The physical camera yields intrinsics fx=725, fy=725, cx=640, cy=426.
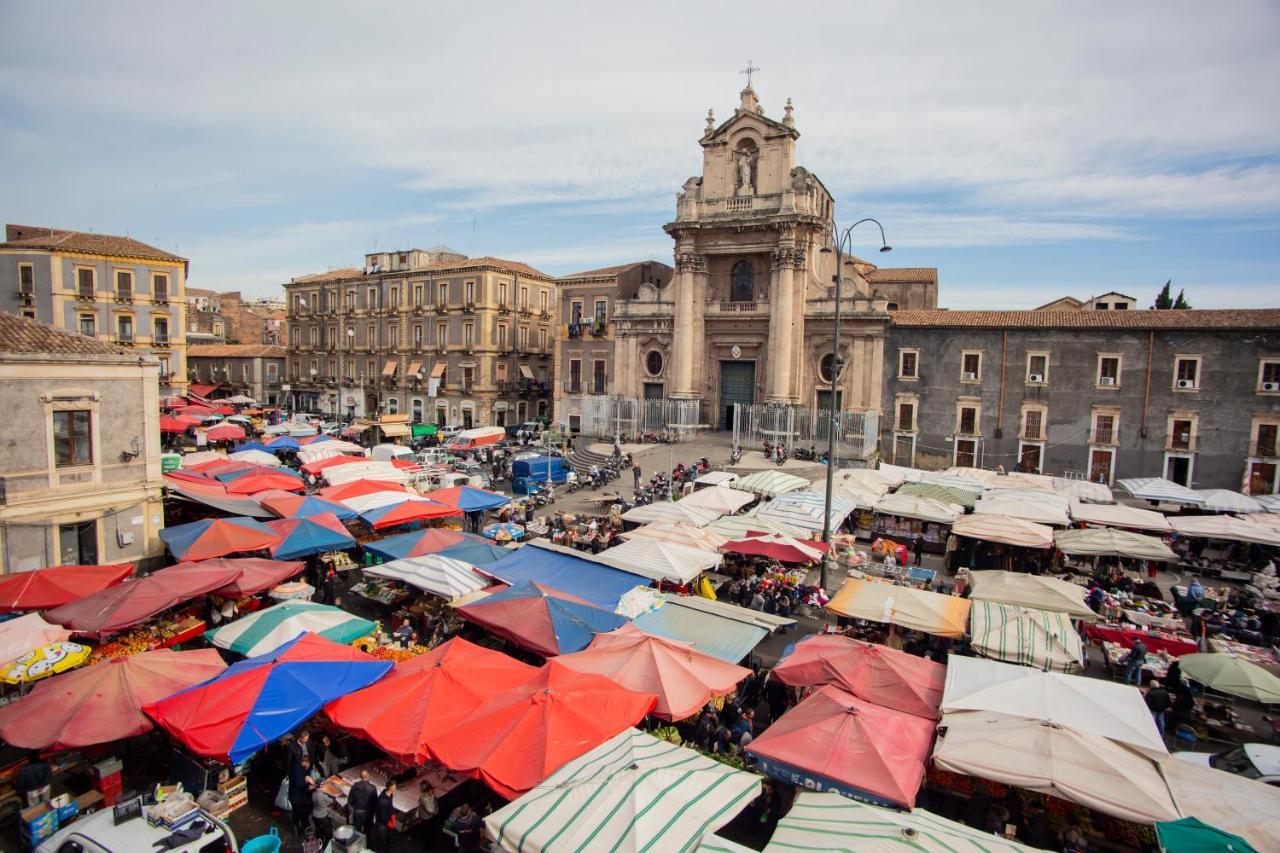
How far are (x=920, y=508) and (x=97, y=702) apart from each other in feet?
62.3

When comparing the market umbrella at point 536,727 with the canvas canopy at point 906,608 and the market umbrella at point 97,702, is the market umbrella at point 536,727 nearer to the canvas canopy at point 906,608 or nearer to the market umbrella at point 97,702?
the market umbrella at point 97,702

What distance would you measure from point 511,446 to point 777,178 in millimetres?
19223

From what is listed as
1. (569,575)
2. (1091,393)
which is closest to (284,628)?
(569,575)

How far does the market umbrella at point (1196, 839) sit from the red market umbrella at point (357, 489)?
18.5 meters

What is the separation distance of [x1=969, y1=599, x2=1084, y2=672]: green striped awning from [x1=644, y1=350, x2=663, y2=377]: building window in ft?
91.6

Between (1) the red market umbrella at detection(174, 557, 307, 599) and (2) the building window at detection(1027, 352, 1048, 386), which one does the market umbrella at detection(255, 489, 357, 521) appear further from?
(2) the building window at detection(1027, 352, 1048, 386)

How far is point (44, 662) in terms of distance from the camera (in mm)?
10867

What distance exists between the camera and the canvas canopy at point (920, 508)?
66.7ft

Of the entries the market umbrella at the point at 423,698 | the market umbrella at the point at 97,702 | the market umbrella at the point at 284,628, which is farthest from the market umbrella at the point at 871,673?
the market umbrella at the point at 97,702

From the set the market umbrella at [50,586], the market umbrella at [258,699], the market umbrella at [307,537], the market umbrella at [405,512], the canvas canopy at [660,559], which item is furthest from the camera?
the market umbrella at [405,512]

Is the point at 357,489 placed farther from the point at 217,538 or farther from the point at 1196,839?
the point at 1196,839

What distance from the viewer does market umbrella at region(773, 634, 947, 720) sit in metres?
9.84

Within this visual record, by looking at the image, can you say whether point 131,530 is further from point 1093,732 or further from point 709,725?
point 1093,732

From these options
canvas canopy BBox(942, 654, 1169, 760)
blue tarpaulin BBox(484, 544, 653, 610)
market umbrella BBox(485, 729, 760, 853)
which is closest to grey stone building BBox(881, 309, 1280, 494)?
blue tarpaulin BBox(484, 544, 653, 610)
